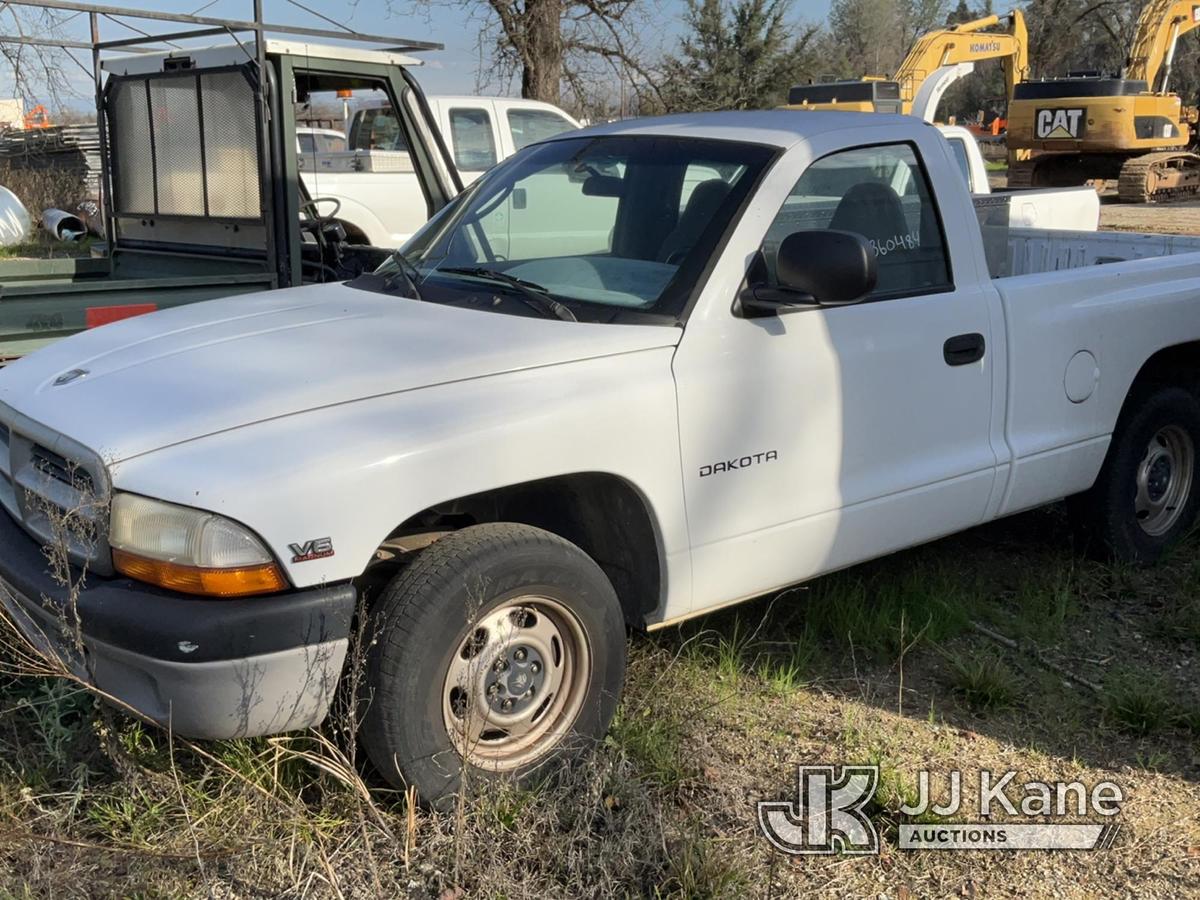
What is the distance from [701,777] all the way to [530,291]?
1.53 m

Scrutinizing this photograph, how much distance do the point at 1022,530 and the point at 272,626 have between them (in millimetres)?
3922

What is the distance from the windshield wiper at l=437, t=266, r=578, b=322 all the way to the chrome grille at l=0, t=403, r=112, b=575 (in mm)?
1332

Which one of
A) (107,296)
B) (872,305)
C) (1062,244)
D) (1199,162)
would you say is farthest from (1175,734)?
(1199,162)

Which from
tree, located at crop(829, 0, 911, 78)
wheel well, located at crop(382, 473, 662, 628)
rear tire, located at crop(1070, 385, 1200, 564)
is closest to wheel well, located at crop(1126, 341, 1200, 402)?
rear tire, located at crop(1070, 385, 1200, 564)

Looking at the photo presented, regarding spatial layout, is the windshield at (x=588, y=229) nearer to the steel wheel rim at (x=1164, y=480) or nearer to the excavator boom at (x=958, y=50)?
the steel wheel rim at (x=1164, y=480)

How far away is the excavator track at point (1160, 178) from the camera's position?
23.6 metres

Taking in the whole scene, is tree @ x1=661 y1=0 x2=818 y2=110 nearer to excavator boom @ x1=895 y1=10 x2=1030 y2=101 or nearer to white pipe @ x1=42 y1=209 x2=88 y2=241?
excavator boom @ x1=895 y1=10 x2=1030 y2=101

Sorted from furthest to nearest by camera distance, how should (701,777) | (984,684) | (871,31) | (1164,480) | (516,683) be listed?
(871,31)
(1164,480)
(984,684)
(701,777)
(516,683)

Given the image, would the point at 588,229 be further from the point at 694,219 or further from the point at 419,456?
the point at 419,456

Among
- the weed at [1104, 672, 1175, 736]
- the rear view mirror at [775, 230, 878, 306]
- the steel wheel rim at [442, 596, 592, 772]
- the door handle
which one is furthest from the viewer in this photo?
the door handle

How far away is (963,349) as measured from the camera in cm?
404

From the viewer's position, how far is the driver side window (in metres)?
3.96

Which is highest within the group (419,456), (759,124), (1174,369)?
(759,124)

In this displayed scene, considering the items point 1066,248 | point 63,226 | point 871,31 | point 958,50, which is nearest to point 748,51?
point 958,50
